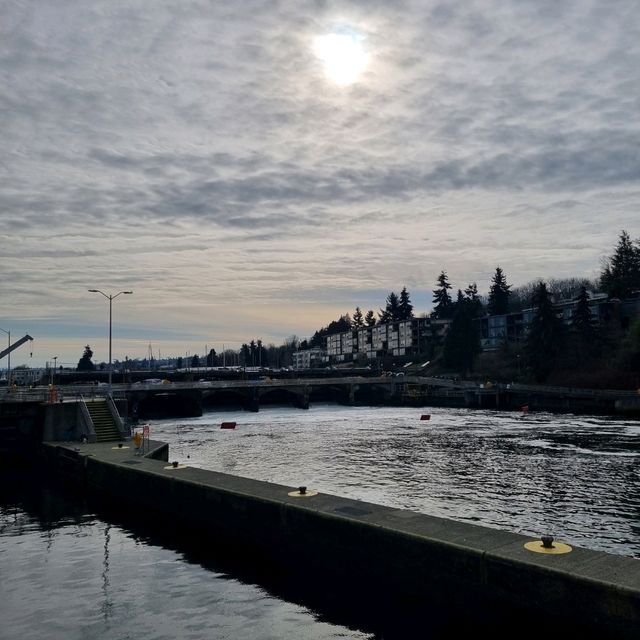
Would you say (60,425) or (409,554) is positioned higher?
(60,425)

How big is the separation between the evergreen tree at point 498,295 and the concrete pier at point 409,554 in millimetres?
169145

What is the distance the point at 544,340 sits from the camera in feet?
407

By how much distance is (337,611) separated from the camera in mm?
17812

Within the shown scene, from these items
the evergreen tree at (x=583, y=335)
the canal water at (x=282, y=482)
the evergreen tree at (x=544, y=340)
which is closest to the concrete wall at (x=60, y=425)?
the canal water at (x=282, y=482)


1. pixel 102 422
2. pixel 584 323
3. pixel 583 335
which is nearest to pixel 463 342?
pixel 583 335

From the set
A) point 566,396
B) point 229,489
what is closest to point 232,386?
point 566,396

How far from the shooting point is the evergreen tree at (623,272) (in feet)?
447

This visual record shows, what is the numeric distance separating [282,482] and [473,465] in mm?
15729

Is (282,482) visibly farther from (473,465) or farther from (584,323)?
(584,323)

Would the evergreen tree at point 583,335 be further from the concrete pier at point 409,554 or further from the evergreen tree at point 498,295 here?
the concrete pier at point 409,554

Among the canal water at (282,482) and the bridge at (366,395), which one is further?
the bridge at (366,395)

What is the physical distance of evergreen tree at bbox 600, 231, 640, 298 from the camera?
13612 centimetres

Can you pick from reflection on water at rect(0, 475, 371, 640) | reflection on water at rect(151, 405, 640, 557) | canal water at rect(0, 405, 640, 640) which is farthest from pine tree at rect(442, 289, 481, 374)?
reflection on water at rect(0, 475, 371, 640)

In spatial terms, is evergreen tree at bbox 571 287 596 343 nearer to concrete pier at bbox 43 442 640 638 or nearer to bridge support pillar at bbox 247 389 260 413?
bridge support pillar at bbox 247 389 260 413
